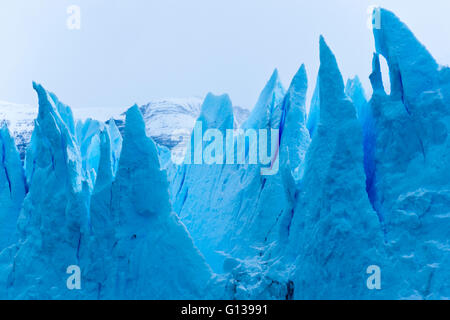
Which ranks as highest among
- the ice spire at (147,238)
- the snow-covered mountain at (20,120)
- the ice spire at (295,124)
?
the snow-covered mountain at (20,120)

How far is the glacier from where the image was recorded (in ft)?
31.7

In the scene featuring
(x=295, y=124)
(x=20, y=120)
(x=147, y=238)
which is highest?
(x=20, y=120)

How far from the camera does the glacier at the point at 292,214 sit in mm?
9648

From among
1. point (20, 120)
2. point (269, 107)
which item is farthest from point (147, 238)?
point (20, 120)

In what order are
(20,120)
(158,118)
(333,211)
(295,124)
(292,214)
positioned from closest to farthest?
1. (333,211)
2. (292,214)
3. (295,124)
4. (20,120)
5. (158,118)

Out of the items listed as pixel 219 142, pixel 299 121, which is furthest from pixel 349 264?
pixel 219 142

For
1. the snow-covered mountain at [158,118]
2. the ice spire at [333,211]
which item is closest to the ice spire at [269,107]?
the ice spire at [333,211]

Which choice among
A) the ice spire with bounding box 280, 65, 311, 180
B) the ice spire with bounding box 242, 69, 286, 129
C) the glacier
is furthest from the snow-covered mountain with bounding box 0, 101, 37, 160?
the ice spire with bounding box 280, 65, 311, 180

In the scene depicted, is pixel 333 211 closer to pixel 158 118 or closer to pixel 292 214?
pixel 292 214

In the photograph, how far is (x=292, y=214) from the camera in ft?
35.3

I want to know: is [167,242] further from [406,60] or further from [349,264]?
[406,60]

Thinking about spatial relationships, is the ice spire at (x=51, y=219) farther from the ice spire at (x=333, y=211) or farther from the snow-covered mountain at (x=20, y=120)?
the snow-covered mountain at (x=20, y=120)

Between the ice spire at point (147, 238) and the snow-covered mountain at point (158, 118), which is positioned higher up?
the snow-covered mountain at point (158, 118)

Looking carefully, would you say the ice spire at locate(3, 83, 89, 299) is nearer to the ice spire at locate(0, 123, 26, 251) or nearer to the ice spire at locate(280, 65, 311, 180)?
the ice spire at locate(0, 123, 26, 251)
